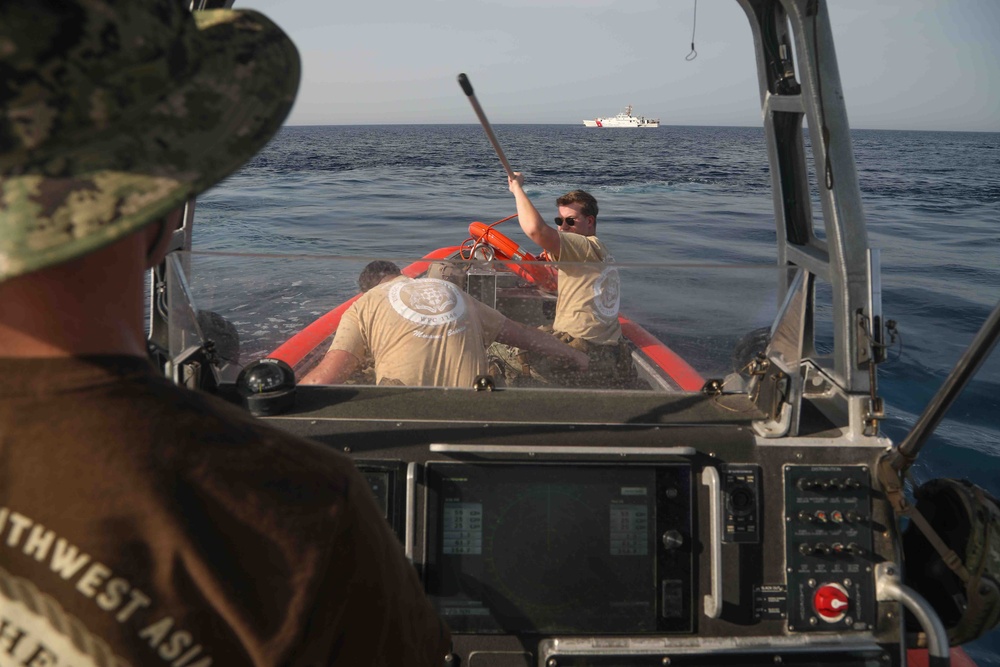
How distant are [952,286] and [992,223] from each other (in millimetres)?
8991

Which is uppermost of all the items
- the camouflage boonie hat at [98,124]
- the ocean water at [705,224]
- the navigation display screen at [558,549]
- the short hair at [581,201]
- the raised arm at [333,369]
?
the camouflage boonie hat at [98,124]

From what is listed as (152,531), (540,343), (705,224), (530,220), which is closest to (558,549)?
(540,343)

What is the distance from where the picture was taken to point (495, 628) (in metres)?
2.14

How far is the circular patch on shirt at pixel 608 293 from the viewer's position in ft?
8.41

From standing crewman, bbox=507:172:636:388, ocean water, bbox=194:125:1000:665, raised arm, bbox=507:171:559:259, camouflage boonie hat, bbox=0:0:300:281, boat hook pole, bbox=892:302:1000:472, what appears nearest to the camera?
camouflage boonie hat, bbox=0:0:300:281

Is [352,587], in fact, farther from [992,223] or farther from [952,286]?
[992,223]

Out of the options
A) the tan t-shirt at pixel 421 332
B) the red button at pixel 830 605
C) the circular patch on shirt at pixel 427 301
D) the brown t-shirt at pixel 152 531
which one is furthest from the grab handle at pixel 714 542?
the brown t-shirt at pixel 152 531

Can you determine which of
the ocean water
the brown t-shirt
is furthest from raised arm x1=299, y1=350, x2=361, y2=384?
the brown t-shirt

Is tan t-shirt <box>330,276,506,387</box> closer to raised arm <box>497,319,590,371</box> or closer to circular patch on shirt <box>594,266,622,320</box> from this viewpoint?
raised arm <box>497,319,590,371</box>

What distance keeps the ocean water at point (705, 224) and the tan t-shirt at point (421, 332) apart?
0.61ft

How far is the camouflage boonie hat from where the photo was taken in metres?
0.70

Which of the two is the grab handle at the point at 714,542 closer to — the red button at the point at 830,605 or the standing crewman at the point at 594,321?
the red button at the point at 830,605

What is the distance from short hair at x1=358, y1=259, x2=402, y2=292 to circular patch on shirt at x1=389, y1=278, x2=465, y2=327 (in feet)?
0.15

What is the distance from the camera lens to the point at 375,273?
273 centimetres
